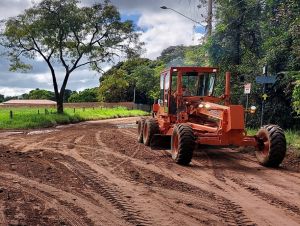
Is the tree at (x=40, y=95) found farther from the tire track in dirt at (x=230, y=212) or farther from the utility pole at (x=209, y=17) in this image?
the tire track in dirt at (x=230, y=212)

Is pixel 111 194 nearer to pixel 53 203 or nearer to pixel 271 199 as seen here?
pixel 53 203

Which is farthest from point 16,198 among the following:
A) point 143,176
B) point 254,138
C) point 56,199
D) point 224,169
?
point 254,138

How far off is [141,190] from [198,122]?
598 cm

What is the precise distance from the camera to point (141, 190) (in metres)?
8.70

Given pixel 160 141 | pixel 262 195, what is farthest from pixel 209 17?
pixel 262 195

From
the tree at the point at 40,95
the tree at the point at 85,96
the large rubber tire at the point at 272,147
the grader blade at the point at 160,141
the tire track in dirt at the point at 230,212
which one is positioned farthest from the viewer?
the tree at the point at 40,95

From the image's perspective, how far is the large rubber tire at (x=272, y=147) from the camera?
38.9ft

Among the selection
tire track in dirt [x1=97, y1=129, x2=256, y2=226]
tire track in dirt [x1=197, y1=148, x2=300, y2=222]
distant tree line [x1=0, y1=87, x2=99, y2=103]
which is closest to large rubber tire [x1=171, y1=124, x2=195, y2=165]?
tire track in dirt [x1=197, y1=148, x2=300, y2=222]

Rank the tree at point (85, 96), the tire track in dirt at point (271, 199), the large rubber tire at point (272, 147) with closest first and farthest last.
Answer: the tire track in dirt at point (271, 199) → the large rubber tire at point (272, 147) → the tree at point (85, 96)

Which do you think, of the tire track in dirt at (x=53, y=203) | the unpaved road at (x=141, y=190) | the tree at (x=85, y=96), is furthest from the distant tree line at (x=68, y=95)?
the tire track in dirt at (x=53, y=203)

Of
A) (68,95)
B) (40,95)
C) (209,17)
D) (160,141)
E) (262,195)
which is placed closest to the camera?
(262,195)

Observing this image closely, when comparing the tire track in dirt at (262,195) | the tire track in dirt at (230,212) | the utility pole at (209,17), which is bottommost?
the tire track in dirt at (262,195)

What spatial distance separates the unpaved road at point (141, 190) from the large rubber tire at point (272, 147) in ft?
0.91

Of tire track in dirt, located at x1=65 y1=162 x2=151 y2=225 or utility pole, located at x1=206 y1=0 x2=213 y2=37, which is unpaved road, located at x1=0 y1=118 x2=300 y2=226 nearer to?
tire track in dirt, located at x1=65 y1=162 x2=151 y2=225
